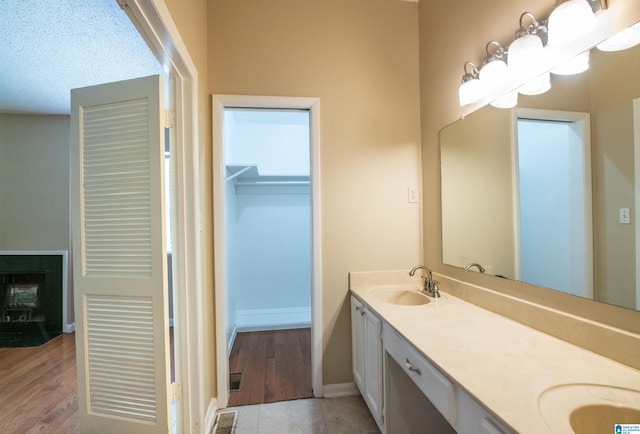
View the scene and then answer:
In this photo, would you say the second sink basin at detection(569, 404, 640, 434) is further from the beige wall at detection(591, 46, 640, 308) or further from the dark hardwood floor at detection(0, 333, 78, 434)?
the dark hardwood floor at detection(0, 333, 78, 434)

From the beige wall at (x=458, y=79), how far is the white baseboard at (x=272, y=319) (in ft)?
6.48

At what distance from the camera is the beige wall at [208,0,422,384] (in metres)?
1.80

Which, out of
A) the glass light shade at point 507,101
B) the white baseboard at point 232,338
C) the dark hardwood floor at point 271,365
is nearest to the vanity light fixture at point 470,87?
the glass light shade at point 507,101

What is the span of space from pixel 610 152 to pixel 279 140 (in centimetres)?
289

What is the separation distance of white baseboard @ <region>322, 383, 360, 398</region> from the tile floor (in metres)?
0.03

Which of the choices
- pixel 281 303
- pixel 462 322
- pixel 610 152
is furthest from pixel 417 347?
pixel 281 303

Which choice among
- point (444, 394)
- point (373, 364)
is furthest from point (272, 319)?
point (444, 394)

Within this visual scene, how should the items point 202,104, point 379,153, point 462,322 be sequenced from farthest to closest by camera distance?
point 379,153 < point 202,104 < point 462,322

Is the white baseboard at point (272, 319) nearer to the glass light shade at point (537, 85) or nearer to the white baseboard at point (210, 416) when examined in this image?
the white baseboard at point (210, 416)

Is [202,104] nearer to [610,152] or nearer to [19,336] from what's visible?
[610,152]

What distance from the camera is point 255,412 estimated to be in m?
1.71

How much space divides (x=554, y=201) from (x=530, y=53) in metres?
0.64

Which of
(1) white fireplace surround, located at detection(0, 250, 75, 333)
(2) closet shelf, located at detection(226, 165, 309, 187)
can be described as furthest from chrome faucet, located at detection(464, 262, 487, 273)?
(1) white fireplace surround, located at detection(0, 250, 75, 333)

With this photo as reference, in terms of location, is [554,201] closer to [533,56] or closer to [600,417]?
[533,56]
